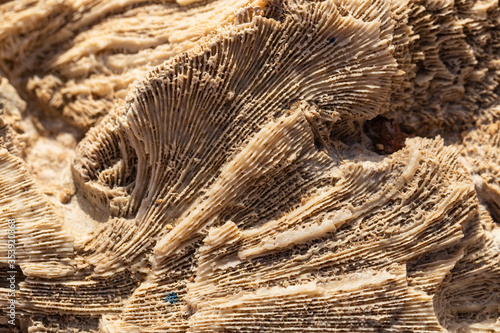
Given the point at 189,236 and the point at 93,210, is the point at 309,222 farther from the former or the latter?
the point at 93,210

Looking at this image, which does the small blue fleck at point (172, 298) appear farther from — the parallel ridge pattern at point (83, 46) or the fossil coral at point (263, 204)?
the parallel ridge pattern at point (83, 46)

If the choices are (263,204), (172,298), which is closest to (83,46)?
(263,204)

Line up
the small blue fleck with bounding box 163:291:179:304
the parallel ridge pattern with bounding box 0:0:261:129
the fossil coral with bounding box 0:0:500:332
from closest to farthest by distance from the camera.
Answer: the fossil coral with bounding box 0:0:500:332 < the small blue fleck with bounding box 163:291:179:304 < the parallel ridge pattern with bounding box 0:0:261:129

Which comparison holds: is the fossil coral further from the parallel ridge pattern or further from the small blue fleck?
the parallel ridge pattern

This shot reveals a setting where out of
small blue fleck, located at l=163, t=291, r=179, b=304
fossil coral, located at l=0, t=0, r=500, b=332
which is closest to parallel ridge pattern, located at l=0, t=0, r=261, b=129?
fossil coral, located at l=0, t=0, r=500, b=332

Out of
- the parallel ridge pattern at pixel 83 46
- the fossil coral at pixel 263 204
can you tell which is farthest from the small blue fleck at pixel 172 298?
the parallel ridge pattern at pixel 83 46

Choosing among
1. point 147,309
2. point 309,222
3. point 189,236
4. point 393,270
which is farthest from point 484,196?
point 147,309

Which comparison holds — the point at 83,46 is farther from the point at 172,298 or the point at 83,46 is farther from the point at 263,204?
the point at 172,298
